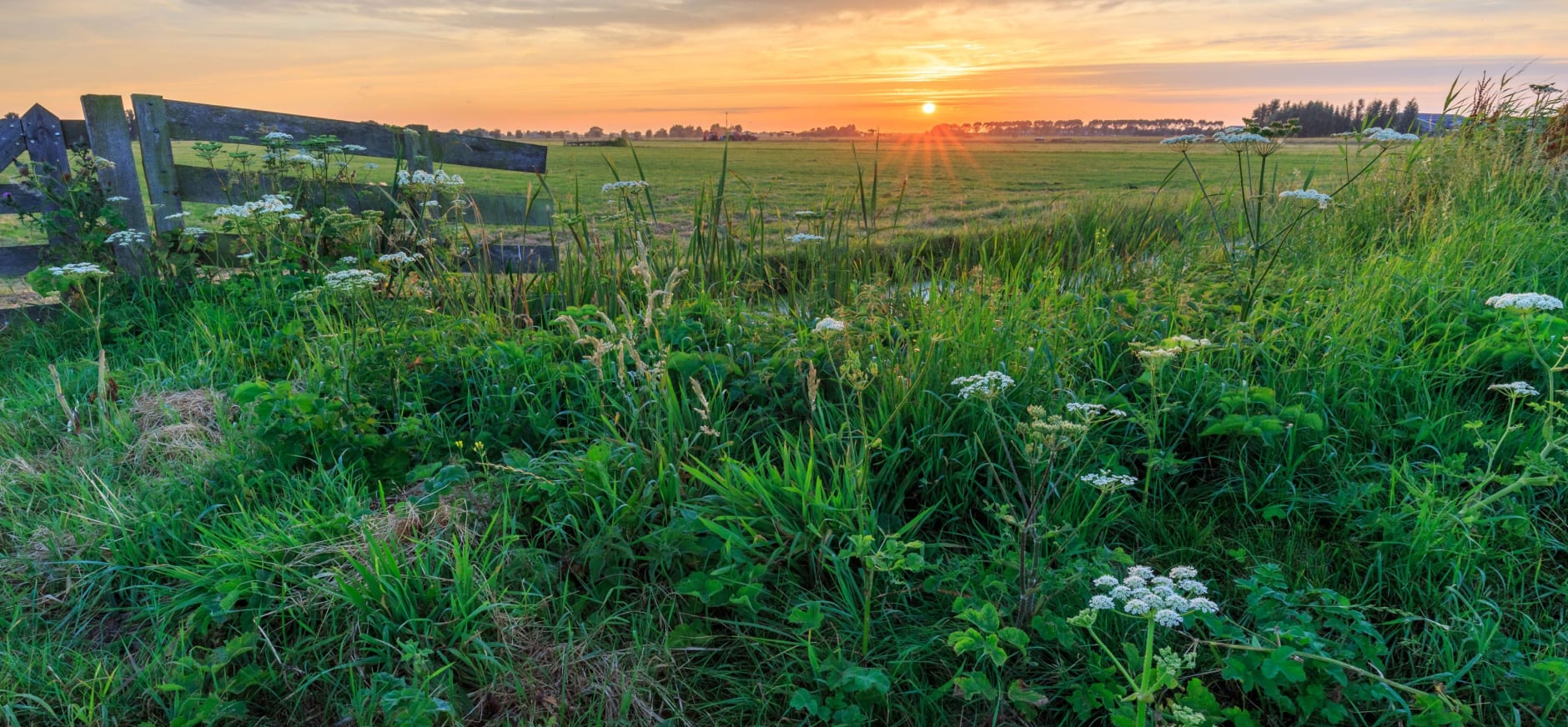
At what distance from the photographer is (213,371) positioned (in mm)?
4344

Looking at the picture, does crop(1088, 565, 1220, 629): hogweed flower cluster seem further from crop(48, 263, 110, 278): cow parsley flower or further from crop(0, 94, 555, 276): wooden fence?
crop(48, 263, 110, 278): cow parsley flower

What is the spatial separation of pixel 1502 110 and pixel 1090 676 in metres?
8.85

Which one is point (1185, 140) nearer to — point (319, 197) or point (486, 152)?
point (486, 152)

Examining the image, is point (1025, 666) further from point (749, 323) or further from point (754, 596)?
point (749, 323)

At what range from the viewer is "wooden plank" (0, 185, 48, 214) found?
19.7 feet

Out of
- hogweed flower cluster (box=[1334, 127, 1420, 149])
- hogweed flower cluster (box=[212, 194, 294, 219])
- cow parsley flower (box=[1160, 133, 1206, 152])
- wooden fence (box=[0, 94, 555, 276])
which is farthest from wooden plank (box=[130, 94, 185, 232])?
hogweed flower cluster (box=[1334, 127, 1420, 149])

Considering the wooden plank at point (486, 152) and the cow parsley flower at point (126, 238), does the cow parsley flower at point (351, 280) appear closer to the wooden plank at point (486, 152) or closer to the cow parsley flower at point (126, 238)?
the cow parsley flower at point (126, 238)

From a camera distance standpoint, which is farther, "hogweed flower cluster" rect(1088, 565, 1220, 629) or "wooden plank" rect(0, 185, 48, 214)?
"wooden plank" rect(0, 185, 48, 214)

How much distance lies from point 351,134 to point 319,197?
2.44 feet

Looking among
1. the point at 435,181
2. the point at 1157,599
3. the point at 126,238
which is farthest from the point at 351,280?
the point at 1157,599

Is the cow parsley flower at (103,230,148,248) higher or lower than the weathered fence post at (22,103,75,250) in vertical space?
lower

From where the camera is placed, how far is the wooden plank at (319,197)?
623cm

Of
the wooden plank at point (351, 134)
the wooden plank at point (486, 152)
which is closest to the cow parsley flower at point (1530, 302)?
the wooden plank at point (351, 134)

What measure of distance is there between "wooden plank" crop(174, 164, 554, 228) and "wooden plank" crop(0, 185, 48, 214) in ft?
2.91
